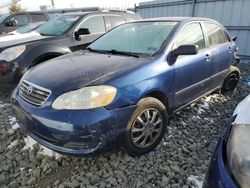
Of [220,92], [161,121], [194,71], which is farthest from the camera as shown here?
[220,92]

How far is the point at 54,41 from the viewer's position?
4.80 m

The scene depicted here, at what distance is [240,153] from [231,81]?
12.4 feet

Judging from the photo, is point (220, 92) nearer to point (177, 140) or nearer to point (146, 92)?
point (177, 140)

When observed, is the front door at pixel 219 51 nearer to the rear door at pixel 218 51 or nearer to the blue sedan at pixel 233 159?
the rear door at pixel 218 51

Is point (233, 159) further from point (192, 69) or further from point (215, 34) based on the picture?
point (215, 34)

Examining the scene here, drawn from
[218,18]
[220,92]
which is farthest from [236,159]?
[218,18]

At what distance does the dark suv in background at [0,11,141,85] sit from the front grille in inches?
71.4

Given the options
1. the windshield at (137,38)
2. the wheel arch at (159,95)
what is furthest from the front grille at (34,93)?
the windshield at (137,38)

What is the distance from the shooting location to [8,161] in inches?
111

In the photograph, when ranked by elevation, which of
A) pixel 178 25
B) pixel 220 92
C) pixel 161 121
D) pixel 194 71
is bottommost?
pixel 220 92

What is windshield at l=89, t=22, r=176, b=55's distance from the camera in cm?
316

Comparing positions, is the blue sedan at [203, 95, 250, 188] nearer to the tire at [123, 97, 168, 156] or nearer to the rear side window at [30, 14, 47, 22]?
the tire at [123, 97, 168, 156]

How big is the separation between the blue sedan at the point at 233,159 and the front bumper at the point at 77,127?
→ 40.8 inches

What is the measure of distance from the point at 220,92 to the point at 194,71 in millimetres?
1654
